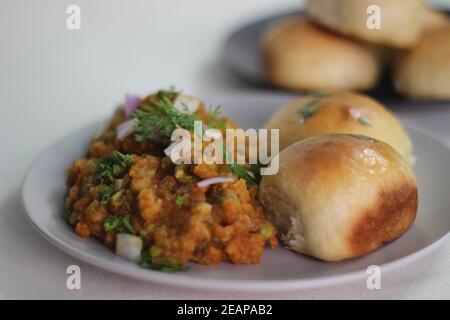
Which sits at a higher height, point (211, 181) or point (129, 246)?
point (211, 181)

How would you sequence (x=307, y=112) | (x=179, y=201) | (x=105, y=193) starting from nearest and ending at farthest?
(x=179, y=201)
(x=105, y=193)
(x=307, y=112)

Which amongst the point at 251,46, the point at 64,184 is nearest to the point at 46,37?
the point at 251,46

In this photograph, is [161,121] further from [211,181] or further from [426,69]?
[426,69]

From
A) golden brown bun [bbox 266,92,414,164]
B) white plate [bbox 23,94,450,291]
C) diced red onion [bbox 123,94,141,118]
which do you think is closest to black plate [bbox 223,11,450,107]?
white plate [bbox 23,94,450,291]

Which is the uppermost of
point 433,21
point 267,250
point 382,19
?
point 382,19

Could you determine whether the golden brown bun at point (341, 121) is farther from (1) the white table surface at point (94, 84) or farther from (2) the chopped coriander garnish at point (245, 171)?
(1) the white table surface at point (94, 84)

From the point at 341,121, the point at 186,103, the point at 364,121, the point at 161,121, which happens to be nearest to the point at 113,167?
the point at 161,121

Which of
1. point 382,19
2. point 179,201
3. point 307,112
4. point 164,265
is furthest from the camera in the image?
point 382,19
